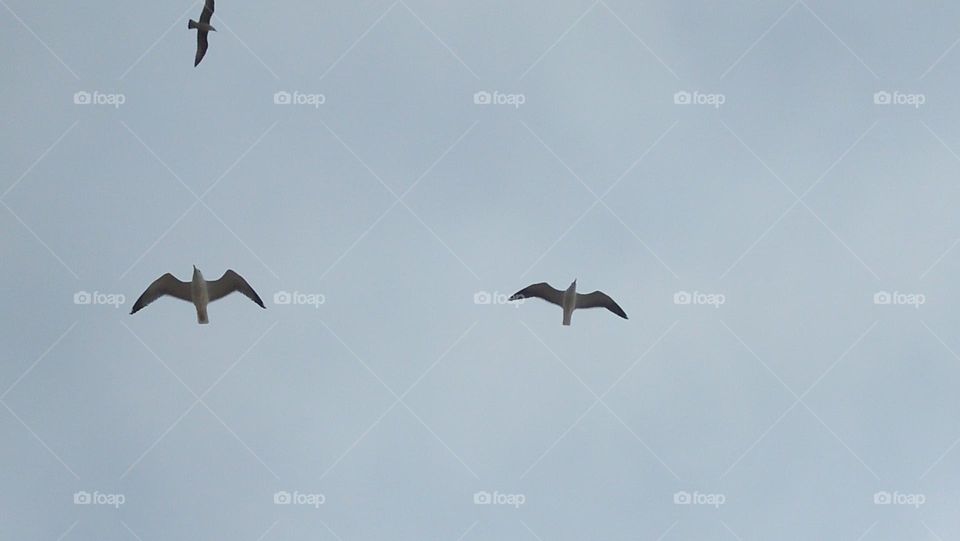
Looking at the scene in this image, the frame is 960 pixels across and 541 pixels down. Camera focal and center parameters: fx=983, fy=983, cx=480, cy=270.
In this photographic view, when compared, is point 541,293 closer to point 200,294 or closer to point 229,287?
point 229,287

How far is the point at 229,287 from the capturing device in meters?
28.4

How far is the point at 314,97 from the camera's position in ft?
97.5

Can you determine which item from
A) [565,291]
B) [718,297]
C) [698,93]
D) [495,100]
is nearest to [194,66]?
[495,100]

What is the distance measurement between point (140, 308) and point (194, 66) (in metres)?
7.54

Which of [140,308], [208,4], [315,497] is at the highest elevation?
[208,4]

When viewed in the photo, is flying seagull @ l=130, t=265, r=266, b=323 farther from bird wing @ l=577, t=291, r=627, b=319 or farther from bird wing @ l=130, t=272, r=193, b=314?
bird wing @ l=577, t=291, r=627, b=319

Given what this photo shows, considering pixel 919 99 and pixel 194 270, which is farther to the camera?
pixel 919 99

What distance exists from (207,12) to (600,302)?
14430mm

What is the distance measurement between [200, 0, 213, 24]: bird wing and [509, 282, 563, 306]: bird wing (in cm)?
1215

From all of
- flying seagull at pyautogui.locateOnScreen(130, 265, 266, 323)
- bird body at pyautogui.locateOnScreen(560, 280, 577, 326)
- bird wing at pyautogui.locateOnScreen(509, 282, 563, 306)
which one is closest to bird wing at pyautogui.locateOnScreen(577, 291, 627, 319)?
bird body at pyautogui.locateOnScreen(560, 280, 577, 326)

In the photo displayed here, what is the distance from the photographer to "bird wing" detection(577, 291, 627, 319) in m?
29.7

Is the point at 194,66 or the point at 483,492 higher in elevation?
the point at 194,66

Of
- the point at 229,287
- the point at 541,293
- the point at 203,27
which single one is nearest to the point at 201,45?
the point at 203,27

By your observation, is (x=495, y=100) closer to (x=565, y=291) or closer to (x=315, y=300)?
(x=565, y=291)
